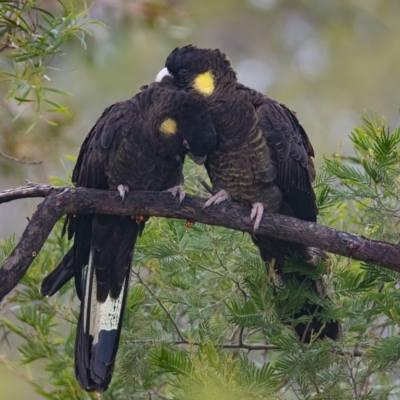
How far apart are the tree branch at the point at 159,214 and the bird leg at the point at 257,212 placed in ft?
0.07

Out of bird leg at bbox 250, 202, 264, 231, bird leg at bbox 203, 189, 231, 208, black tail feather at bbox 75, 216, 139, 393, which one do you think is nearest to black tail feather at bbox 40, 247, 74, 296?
black tail feather at bbox 75, 216, 139, 393

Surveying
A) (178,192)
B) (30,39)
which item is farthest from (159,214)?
(30,39)

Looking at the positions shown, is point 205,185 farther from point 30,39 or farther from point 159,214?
point 30,39

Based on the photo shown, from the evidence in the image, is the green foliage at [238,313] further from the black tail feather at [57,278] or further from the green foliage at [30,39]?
the green foliage at [30,39]

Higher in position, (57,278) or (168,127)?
(168,127)

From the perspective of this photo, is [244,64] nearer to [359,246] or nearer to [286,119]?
[286,119]

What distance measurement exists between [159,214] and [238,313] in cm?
47

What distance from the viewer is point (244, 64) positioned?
34.0 feet

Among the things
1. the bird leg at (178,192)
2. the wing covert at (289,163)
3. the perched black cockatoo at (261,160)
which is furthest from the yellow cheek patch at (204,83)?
the bird leg at (178,192)

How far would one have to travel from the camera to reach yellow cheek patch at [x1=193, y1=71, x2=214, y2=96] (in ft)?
10.5

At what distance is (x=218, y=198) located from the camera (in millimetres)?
2906

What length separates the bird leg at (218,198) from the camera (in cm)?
278

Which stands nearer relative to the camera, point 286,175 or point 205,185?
point 286,175

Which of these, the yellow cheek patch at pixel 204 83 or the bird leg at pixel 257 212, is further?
the yellow cheek patch at pixel 204 83
